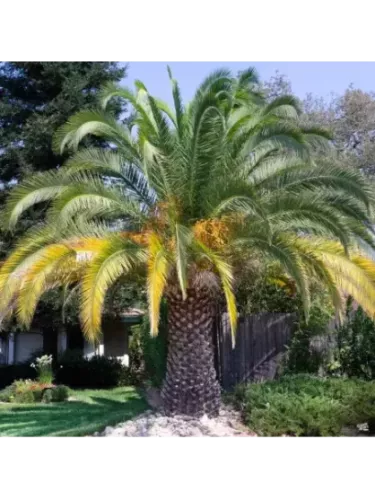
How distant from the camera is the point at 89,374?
20.8 meters

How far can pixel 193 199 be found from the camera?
38.6ft

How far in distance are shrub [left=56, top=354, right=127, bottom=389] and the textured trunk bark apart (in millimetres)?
8795

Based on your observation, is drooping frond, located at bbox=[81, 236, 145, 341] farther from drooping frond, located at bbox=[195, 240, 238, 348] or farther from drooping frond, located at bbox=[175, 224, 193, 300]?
drooping frond, located at bbox=[195, 240, 238, 348]

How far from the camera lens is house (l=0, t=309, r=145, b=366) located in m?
23.9

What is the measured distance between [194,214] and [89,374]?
1061 centimetres

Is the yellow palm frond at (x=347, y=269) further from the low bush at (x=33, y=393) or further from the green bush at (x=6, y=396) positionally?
the green bush at (x=6, y=396)

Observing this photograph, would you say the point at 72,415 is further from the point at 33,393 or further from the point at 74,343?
the point at 74,343

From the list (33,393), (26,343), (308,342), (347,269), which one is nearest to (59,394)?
(33,393)

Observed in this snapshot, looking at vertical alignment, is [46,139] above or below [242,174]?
above

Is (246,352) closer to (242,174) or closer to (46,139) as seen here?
(242,174)

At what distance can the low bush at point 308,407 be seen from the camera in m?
10.5

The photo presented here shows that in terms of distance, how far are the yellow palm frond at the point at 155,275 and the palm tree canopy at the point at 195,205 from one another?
38mm
